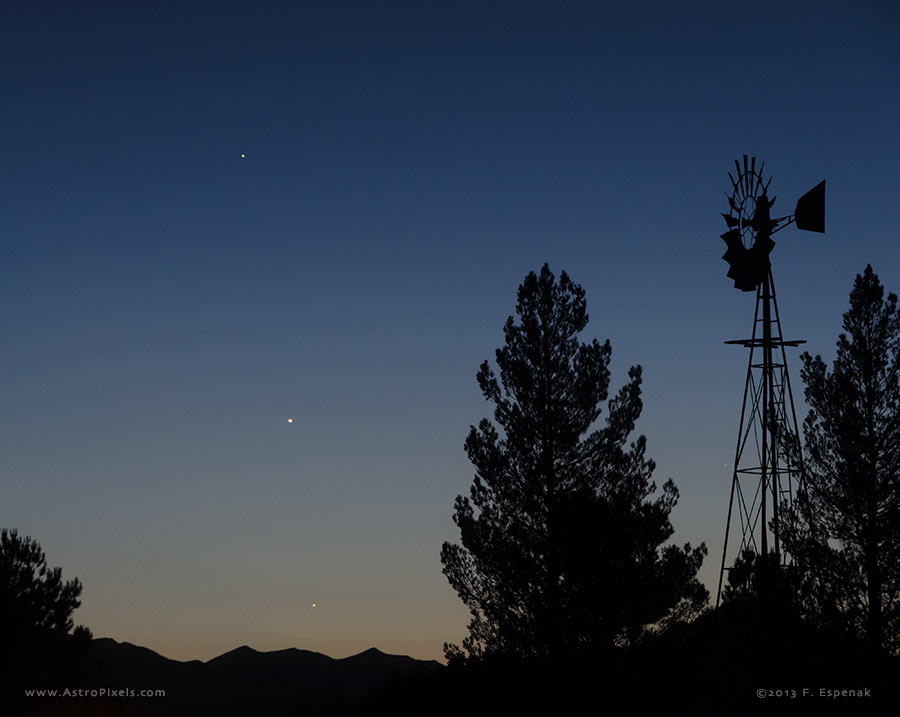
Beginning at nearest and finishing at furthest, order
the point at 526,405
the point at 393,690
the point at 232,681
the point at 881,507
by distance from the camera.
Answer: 1. the point at 881,507
2. the point at 526,405
3. the point at 393,690
4. the point at 232,681

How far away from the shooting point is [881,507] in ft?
81.4

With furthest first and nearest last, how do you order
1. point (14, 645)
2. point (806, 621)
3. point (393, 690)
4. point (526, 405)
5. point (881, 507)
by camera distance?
1. point (393, 690)
2. point (14, 645)
3. point (526, 405)
4. point (881, 507)
5. point (806, 621)

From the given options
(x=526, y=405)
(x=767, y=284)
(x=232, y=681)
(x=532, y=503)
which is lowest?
(x=232, y=681)

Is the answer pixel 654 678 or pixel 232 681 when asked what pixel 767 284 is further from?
pixel 232 681

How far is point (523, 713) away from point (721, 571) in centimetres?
703

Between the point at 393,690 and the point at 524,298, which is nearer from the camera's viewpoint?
the point at 524,298

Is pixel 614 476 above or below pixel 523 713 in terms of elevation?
above

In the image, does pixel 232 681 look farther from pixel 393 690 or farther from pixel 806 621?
pixel 806 621

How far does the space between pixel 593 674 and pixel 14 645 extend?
18.9m

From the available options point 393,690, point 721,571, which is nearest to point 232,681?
point 393,690

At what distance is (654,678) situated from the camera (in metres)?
24.6

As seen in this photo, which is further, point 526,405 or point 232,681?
point 232,681

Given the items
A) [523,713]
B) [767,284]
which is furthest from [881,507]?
[523,713]

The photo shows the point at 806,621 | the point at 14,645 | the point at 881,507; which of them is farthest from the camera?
the point at 14,645
